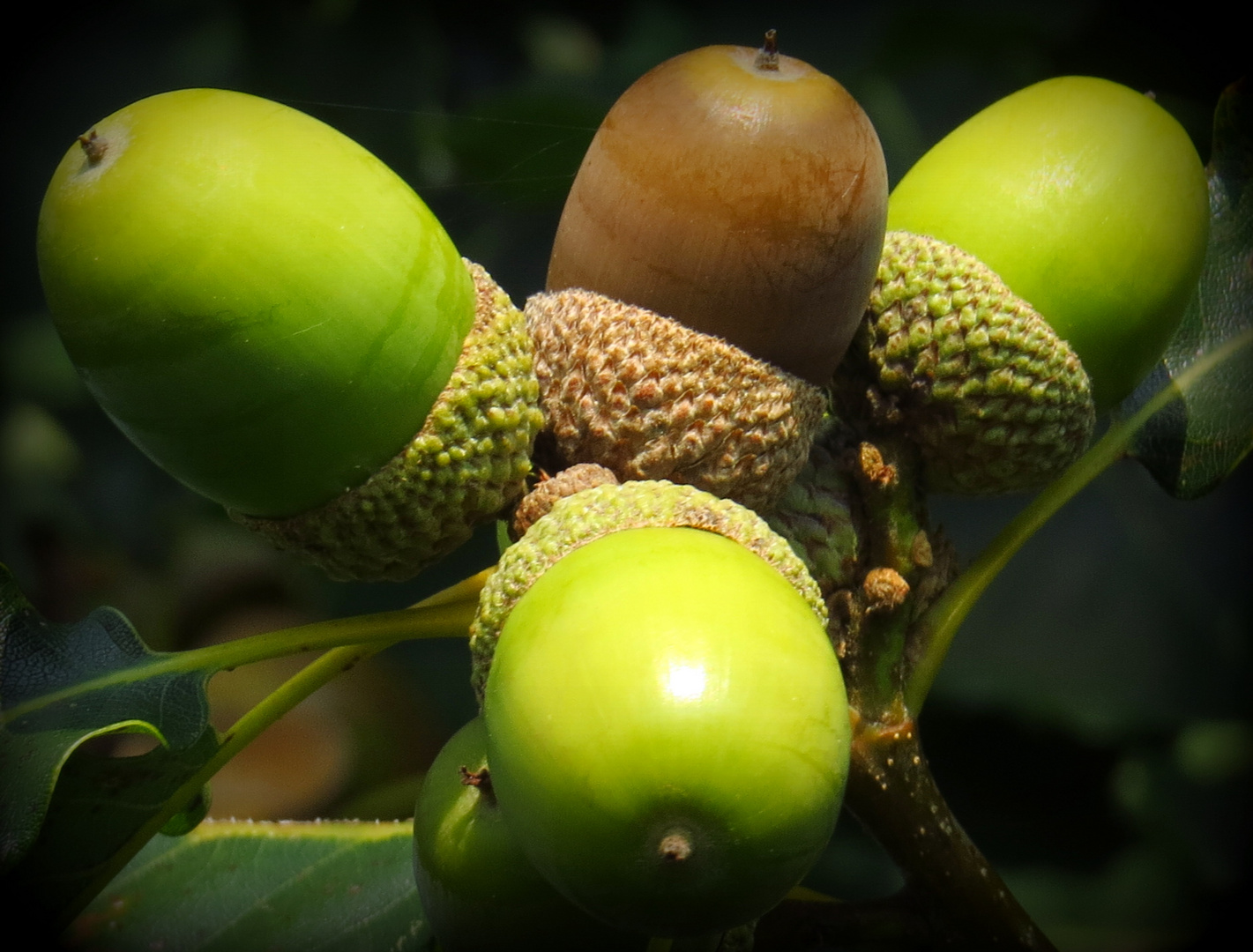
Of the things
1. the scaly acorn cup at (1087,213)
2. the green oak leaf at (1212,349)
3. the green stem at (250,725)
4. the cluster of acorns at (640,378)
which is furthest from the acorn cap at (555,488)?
the green oak leaf at (1212,349)

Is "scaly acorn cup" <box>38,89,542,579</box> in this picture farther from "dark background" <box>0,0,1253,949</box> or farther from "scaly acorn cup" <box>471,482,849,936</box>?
"dark background" <box>0,0,1253,949</box>

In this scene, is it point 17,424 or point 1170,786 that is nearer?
point 1170,786

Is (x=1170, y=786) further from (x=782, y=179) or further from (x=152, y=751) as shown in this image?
(x=152, y=751)

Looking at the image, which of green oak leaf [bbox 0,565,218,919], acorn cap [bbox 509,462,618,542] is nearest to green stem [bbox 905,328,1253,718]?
acorn cap [bbox 509,462,618,542]

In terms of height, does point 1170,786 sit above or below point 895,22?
below

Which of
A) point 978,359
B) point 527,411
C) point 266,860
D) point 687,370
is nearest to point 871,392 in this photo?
point 978,359

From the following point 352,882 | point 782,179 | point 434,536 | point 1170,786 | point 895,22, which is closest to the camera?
point 782,179

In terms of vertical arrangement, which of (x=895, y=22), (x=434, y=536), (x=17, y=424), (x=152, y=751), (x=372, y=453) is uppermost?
(x=895, y=22)
